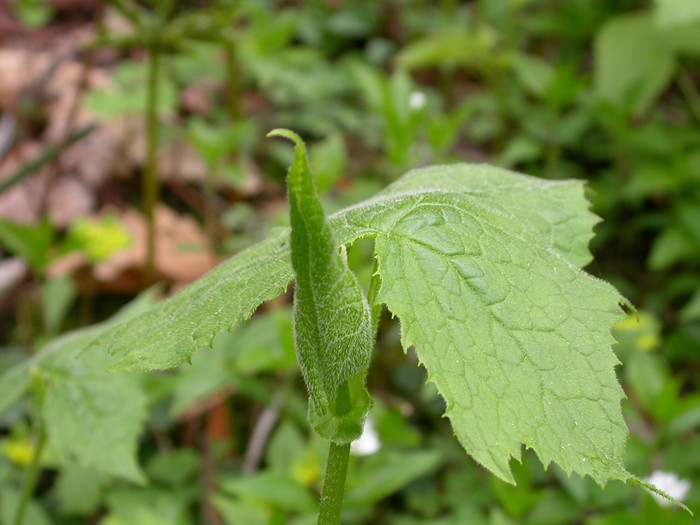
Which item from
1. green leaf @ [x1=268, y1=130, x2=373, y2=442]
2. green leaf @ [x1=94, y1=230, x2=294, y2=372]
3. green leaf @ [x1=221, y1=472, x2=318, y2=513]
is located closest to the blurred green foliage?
green leaf @ [x1=221, y1=472, x2=318, y2=513]

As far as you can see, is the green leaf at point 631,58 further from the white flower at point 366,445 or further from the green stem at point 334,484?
the green stem at point 334,484

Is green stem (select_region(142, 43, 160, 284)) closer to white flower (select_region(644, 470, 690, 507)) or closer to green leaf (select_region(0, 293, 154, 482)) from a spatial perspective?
green leaf (select_region(0, 293, 154, 482))

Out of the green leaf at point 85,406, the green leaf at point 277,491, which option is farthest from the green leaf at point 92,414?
the green leaf at point 277,491

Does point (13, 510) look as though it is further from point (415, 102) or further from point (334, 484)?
point (415, 102)

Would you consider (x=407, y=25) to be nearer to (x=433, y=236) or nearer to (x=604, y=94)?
(x=604, y=94)

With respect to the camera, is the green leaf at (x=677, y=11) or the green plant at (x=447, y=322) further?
the green leaf at (x=677, y=11)
